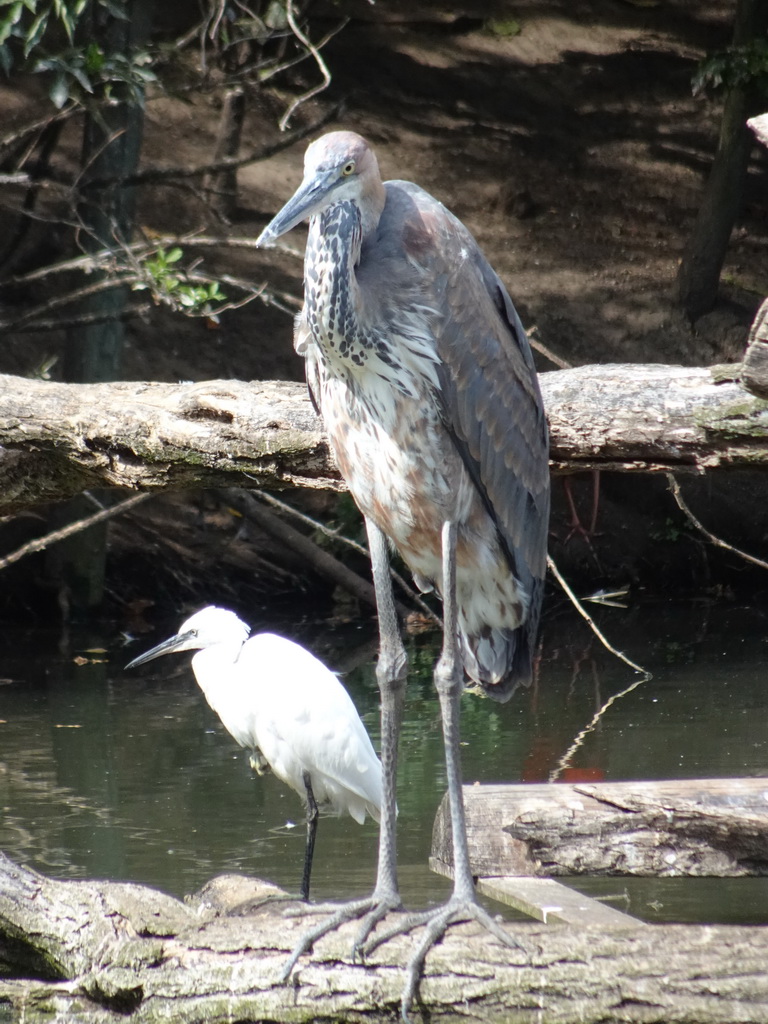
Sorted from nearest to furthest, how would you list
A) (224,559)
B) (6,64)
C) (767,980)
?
(767,980)
(6,64)
(224,559)

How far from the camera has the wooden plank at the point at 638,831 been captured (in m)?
3.47

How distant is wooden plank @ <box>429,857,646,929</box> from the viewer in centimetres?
315

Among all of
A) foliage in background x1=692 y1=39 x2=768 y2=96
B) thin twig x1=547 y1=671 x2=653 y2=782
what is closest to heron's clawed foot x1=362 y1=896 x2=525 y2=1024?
thin twig x1=547 y1=671 x2=653 y2=782

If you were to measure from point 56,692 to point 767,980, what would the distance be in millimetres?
5285

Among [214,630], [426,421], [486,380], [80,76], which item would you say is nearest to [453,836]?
[426,421]

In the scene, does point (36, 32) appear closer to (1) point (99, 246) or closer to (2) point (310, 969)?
(1) point (99, 246)

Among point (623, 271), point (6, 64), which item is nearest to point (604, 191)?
point (623, 271)

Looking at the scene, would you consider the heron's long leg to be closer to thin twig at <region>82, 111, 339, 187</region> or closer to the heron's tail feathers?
the heron's tail feathers

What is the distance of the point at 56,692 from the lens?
22.8 ft

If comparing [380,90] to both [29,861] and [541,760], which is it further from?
[29,861]

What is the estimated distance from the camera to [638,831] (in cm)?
349

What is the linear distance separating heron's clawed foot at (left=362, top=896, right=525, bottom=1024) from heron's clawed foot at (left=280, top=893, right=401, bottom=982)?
4 centimetres

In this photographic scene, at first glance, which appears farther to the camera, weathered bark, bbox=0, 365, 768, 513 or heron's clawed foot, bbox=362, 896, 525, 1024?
weathered bark, bbox=0, 365, 768, 513

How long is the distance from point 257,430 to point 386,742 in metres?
1.02
